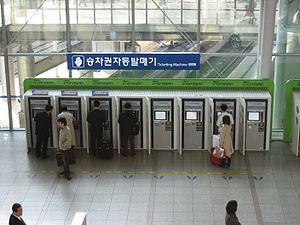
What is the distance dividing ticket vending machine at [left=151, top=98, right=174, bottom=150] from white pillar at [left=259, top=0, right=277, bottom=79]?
90.3 inches

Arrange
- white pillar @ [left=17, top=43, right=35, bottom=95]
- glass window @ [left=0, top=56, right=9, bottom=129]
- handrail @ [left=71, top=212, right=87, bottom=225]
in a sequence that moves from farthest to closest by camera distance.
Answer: glass window @ [left=0, top=56, right=9, bottom=129] < white pillar @ [left=17, top=43, right=35, bottom=95] < handrail @ [left=71, top=212, right=87, bottom=225]

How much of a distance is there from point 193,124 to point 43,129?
334cm

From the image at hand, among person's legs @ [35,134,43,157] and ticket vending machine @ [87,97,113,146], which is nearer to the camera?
person's legs @ [35,134,43,157]

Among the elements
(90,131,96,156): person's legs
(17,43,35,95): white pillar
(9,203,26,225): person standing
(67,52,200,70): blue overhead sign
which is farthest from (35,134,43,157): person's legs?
(9,203,26,225): person standing

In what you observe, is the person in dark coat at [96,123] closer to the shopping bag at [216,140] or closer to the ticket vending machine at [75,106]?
the ticket vending machine at [75,106]

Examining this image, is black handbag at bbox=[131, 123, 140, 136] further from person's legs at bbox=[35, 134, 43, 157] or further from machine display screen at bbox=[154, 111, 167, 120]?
person's legs at bbox=[35, 134, 43, 157]

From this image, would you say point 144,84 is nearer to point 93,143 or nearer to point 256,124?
point 93,143

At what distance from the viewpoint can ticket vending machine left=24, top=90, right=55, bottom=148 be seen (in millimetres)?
13266

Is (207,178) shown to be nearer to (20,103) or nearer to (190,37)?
(190,37)

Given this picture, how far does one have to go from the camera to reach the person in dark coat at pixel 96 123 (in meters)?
12.7

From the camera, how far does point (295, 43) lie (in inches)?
563

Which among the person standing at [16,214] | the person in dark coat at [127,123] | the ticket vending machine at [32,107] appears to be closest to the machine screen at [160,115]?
the person in dark coat at [127,123]

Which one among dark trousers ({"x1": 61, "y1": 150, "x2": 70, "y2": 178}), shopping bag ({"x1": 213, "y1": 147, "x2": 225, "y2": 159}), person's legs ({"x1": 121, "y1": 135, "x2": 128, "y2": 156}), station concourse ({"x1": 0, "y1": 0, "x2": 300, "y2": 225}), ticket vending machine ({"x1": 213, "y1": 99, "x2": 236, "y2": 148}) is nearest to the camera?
station concourse ({"x1": 0, "y1": 0, "x2": 300, "y2": 225})

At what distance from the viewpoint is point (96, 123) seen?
12.8 m
